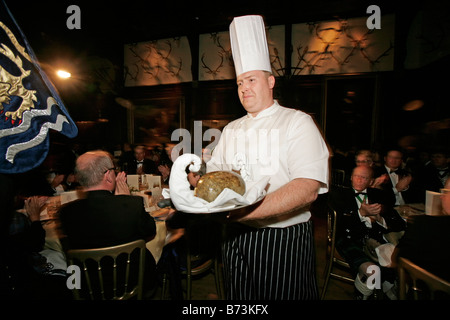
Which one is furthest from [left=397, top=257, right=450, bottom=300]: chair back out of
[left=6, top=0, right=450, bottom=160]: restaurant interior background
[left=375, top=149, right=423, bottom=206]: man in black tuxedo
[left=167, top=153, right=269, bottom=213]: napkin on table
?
[left=6, top=0, right=450, bottom=160]: restaurant interior background

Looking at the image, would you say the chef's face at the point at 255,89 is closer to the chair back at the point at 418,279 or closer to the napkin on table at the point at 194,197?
the napkin on table at the point at 194,197

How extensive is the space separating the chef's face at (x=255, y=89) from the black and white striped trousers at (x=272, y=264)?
2.77ft

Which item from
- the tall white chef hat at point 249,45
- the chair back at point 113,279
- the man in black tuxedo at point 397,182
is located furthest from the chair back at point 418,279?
the man in black tuxedo at point 397,182

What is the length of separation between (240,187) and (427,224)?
5.25 feet

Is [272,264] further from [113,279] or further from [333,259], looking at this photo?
[333,259]

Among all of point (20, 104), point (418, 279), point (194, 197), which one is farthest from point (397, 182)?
point (20, 104)

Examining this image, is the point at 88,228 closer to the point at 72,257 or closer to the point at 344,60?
the point at 72,257

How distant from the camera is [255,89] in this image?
1502mm

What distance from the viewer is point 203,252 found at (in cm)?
272

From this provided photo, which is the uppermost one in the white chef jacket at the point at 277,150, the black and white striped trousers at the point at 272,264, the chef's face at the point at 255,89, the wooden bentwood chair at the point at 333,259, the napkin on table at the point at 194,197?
the chef's face at the point at 255,89

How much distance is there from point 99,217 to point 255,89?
1617 millimetres

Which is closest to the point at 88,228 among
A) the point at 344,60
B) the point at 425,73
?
the point at 344,60

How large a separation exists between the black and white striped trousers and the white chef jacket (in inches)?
3.2

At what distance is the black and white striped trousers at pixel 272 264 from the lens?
1.42 metres
